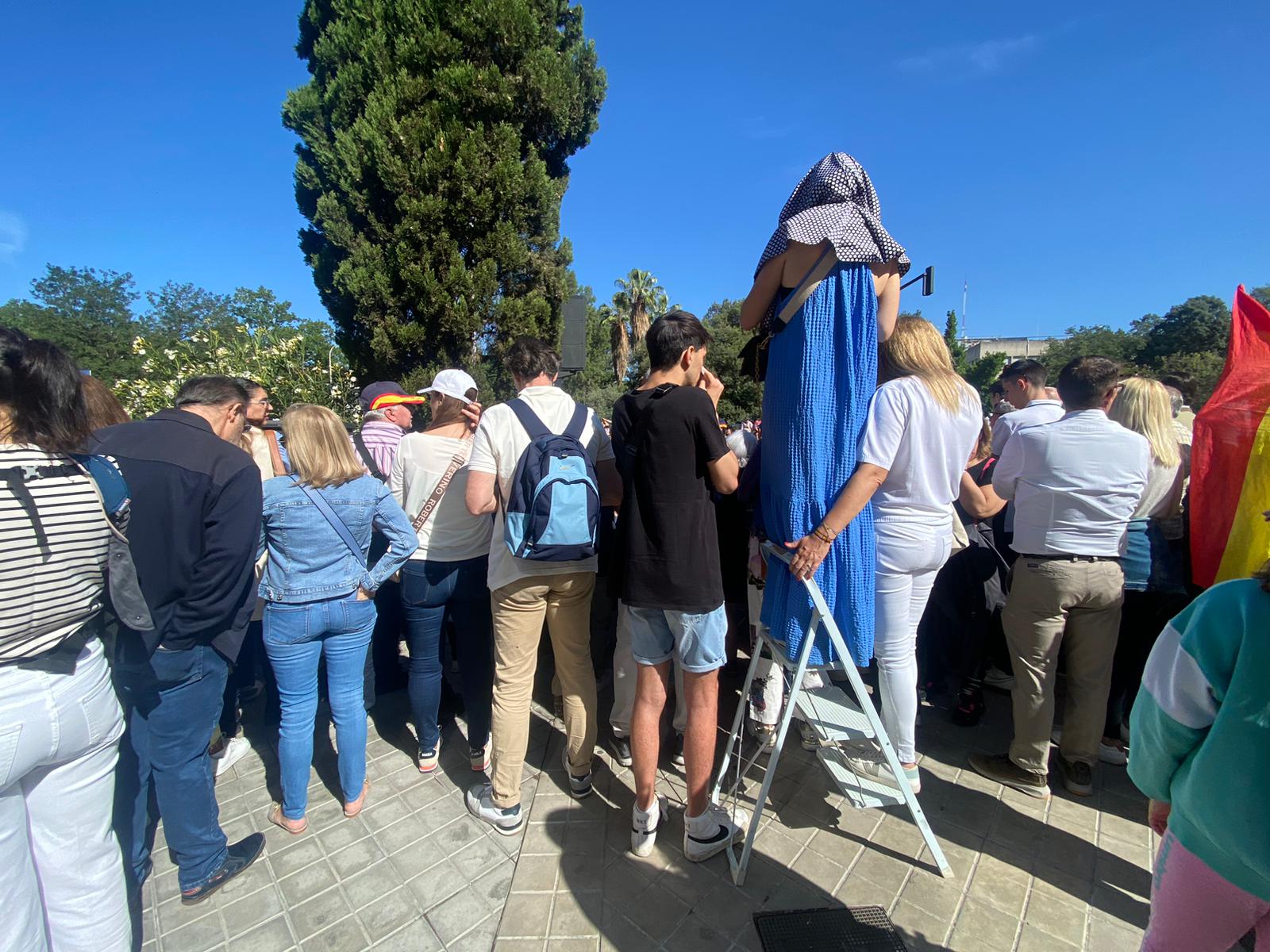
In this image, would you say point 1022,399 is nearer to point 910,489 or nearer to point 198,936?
point 910,489

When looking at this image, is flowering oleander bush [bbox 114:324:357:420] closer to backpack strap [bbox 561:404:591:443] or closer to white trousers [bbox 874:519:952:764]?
backpack strap [bbox 561:404:591:443]

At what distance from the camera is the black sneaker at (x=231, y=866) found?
222 centimetres

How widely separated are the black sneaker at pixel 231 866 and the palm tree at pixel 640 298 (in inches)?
1503

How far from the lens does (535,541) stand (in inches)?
91.3

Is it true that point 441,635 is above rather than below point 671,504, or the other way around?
below

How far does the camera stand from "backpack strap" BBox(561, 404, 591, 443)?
8.27ft

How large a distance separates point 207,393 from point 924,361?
2.96 meters

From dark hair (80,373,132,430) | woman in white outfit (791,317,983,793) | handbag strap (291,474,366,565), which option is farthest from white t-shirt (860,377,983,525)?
dark hair (80,373,132,430)

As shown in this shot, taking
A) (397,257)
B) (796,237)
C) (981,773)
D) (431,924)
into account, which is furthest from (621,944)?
(397,257)

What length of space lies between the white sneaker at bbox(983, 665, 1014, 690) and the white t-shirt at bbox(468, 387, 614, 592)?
2.85m

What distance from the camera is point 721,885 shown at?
2209 mm

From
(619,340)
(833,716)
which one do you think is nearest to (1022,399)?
(833,716)

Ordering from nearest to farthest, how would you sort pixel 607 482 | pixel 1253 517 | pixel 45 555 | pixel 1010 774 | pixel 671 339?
pixel 45 555, pixel 1253 517, pixel 671 339, pixel 607 482, pixel 1010 774

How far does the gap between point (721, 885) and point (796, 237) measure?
7.89ft
